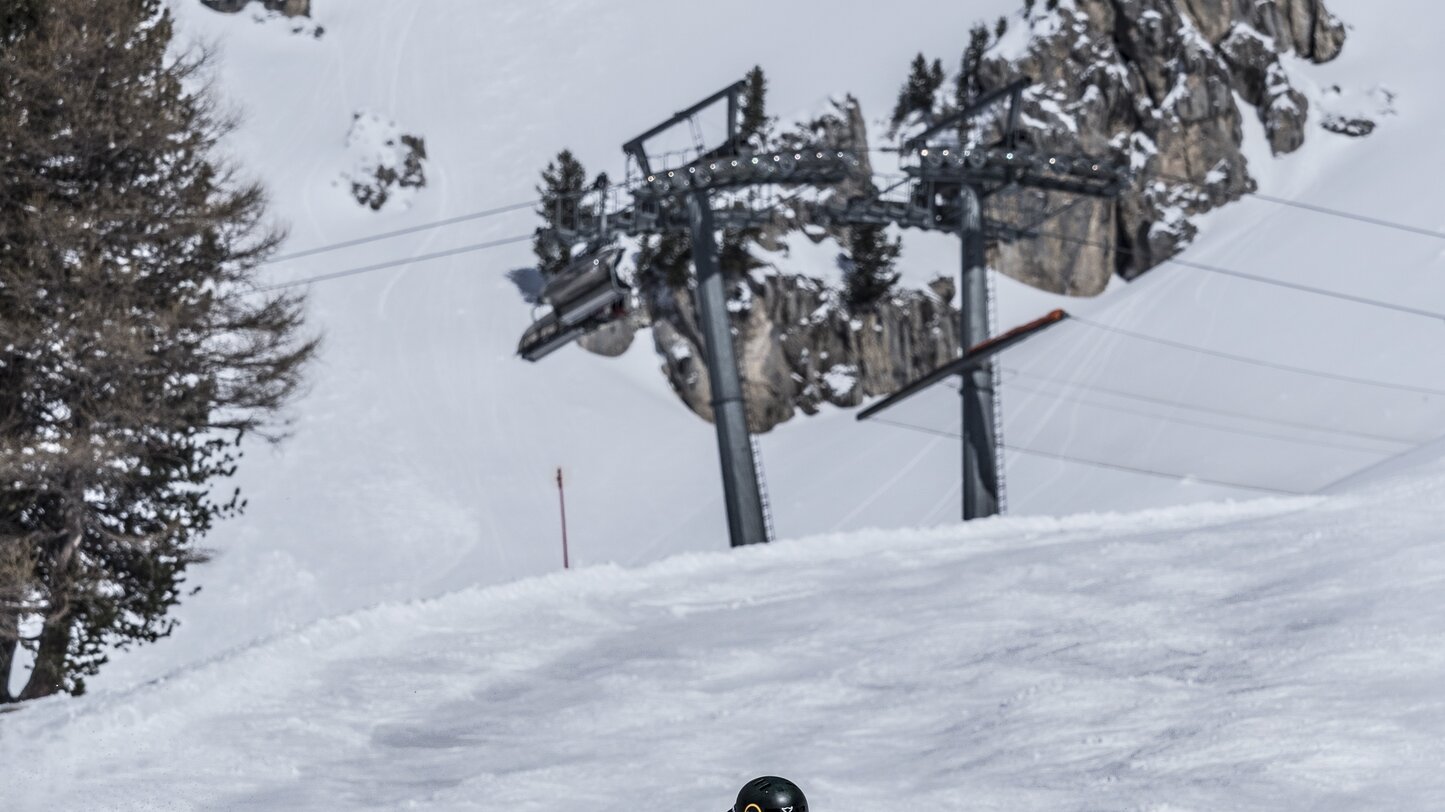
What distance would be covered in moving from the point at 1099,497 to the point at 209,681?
3414 centimetres

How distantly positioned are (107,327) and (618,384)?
4051cm

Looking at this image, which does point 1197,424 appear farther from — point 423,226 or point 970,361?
point 423,226

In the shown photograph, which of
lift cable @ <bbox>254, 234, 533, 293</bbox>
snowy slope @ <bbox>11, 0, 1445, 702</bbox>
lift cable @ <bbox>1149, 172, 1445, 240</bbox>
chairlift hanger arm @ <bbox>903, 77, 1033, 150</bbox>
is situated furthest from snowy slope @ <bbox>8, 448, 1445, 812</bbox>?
lift cable @ <bbox>254, 234, 533, 293</bbox>

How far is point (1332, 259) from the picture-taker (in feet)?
188

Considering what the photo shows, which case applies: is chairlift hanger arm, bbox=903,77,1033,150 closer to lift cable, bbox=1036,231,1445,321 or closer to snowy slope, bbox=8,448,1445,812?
lift cable, bbox=1036,231,1445,321

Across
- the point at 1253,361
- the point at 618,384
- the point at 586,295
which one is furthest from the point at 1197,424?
the point at 586,295

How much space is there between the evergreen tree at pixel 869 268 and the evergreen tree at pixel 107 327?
138 ft

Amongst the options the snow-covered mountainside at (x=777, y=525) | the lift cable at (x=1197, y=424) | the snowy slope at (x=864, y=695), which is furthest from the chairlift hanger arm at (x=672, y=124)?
the lift cable at (x=1197, y=424)

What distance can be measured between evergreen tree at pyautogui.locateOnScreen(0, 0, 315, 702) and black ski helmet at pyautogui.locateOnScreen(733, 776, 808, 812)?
12985 millimetres

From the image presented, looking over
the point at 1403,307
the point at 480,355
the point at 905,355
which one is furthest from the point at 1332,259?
the point at 480,355

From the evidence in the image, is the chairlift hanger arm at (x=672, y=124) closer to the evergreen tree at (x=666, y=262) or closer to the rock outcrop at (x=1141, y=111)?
the evergreen tree at (x=666, y=262)

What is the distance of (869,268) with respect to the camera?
6000cm

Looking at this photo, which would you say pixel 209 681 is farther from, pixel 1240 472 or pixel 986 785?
pixel 1240 472

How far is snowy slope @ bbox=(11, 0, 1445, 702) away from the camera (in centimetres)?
4384
